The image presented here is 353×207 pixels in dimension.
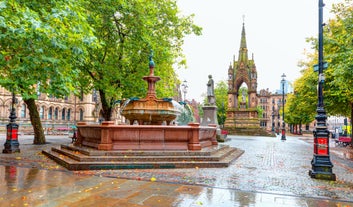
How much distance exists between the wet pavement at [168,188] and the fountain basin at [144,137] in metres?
1.44

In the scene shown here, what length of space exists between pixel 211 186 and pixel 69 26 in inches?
271

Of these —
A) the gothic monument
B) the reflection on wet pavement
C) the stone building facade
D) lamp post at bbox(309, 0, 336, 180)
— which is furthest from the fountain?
the stone building facade

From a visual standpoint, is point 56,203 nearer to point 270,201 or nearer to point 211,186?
point 211,186

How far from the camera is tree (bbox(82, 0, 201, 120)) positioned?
16.6 m

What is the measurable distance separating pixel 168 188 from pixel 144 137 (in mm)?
3779

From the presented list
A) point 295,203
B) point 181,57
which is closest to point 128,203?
point 295,203

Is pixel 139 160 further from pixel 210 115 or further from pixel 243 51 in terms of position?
pixel 243 51

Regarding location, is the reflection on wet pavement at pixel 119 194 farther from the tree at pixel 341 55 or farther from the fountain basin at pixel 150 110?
the tree at pixel 341 55

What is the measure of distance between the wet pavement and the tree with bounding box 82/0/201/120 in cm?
992

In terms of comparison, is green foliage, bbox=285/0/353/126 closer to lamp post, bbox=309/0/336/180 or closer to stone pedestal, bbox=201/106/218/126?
lamp post, bbox=309/0/336/180

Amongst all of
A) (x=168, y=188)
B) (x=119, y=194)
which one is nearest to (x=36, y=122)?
(x=119, y=194)

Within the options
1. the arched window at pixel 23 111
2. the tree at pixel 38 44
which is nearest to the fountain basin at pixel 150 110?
the tree at pixel 38 44

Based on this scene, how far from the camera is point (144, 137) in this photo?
984 cm

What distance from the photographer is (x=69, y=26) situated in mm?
8875
